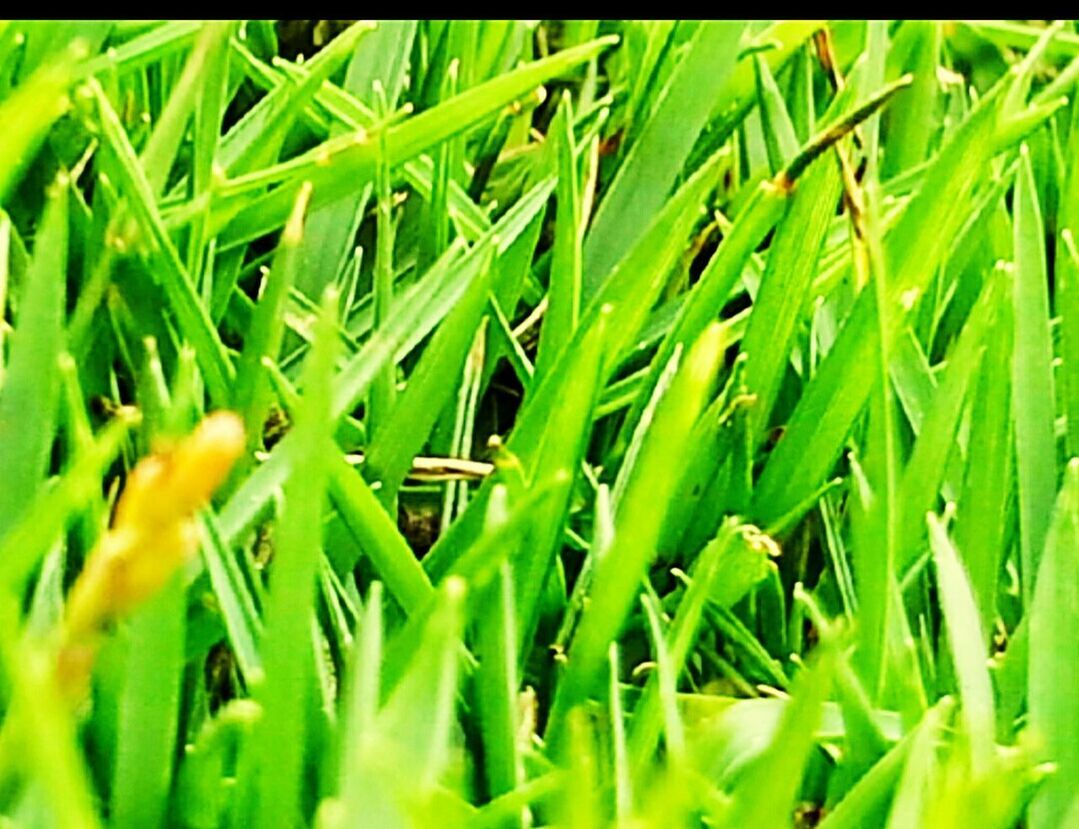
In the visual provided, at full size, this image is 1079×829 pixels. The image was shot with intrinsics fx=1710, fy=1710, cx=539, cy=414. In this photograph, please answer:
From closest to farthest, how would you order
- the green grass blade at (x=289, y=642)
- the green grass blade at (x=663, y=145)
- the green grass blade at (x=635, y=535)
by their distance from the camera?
the green grass blade at (x=289, y=642) → the green grass blade at (x=635, y=535) → the green grass blade at (x=663, y=145)

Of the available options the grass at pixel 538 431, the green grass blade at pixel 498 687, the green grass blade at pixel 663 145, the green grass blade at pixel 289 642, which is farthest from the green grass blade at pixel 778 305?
the green grass blade at pixel 289 642

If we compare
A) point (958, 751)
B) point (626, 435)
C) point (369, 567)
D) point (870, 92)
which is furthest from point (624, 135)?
point (958, 751)

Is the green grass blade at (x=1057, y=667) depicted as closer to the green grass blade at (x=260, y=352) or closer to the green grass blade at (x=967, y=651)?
the green grass blade at (x=967, y=651)

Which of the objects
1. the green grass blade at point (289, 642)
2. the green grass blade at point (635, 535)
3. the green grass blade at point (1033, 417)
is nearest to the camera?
the green grass blade at point (289, 642)

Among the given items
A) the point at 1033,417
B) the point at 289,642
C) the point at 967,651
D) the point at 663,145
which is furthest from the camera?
the point at 663,145

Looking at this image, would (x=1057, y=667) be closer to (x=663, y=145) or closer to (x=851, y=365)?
(x=851, y=365)

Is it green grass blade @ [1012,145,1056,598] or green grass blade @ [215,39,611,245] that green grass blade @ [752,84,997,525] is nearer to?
green grass blade @ [1012,145,1056,598]

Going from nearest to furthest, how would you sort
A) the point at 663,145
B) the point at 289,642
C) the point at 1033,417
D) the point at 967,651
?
the point at 289,642, the point at 967,651, the point at 1033,417, the point at 663,145

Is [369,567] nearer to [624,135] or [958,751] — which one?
[958,751]

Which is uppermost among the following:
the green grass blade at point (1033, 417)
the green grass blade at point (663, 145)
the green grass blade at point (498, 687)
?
the green grass blade at point (663, 145)

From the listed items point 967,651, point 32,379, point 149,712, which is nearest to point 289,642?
point 149,712

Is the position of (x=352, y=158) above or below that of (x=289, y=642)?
above
